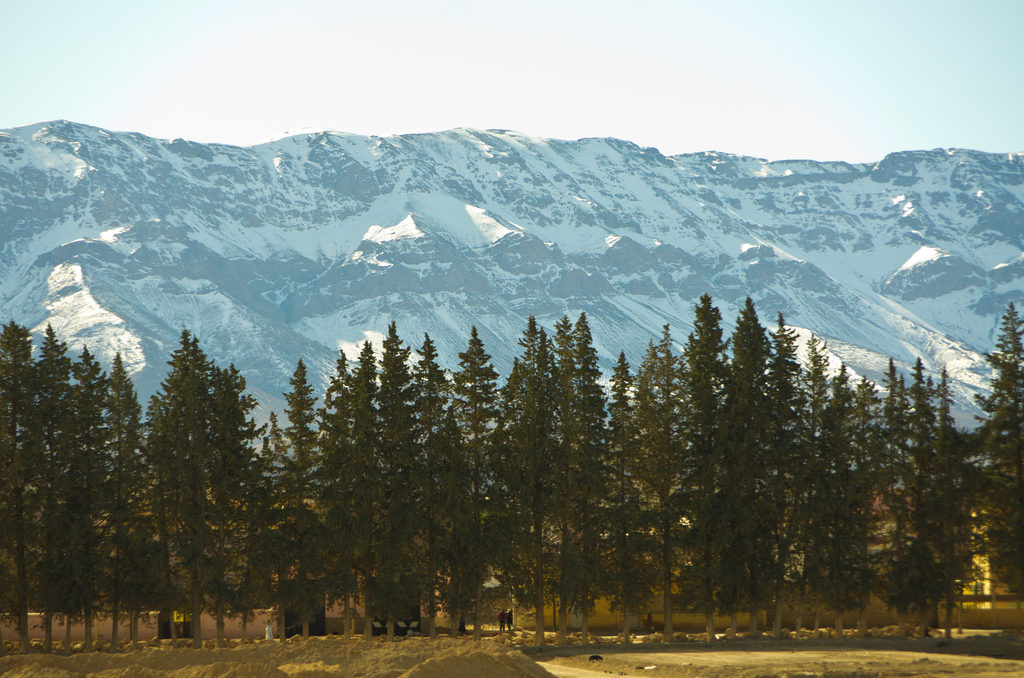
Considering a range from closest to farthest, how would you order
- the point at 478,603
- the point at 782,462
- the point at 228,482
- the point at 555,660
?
the point at 555,660
the point at 228,482
the point at 478,603
the point at 782,462

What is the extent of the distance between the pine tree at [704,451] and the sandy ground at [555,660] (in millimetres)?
3305

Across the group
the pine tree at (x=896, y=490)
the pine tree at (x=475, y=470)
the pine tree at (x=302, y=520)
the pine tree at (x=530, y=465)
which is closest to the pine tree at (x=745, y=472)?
the pine tree at (x=896, y=490)

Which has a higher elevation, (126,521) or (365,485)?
(365,485)

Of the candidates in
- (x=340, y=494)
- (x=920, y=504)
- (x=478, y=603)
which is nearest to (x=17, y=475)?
(x=340, y=494)

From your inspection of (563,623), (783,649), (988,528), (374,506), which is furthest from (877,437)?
(374,506)

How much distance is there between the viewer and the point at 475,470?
56000 millimetres

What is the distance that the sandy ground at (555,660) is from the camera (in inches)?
1318

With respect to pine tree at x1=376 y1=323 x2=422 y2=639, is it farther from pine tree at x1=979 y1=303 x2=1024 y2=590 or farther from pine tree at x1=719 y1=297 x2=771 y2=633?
pine tree at x1=979 y1=303 x2=1024 y2=590

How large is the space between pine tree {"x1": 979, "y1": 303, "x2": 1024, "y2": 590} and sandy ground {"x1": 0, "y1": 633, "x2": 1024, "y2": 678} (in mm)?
3968

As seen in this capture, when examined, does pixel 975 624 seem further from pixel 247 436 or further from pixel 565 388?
pixel 247 436

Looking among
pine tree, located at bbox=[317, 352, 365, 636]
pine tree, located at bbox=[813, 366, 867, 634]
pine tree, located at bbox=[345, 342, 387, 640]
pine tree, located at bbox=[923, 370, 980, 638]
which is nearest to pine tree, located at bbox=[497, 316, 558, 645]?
pine tree, located at bbox=[345, 342, 387, 640]

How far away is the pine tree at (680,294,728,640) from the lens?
5456 centimetres

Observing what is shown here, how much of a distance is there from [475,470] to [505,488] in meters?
1.74

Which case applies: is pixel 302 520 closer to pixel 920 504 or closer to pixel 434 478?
pixel 434 478
